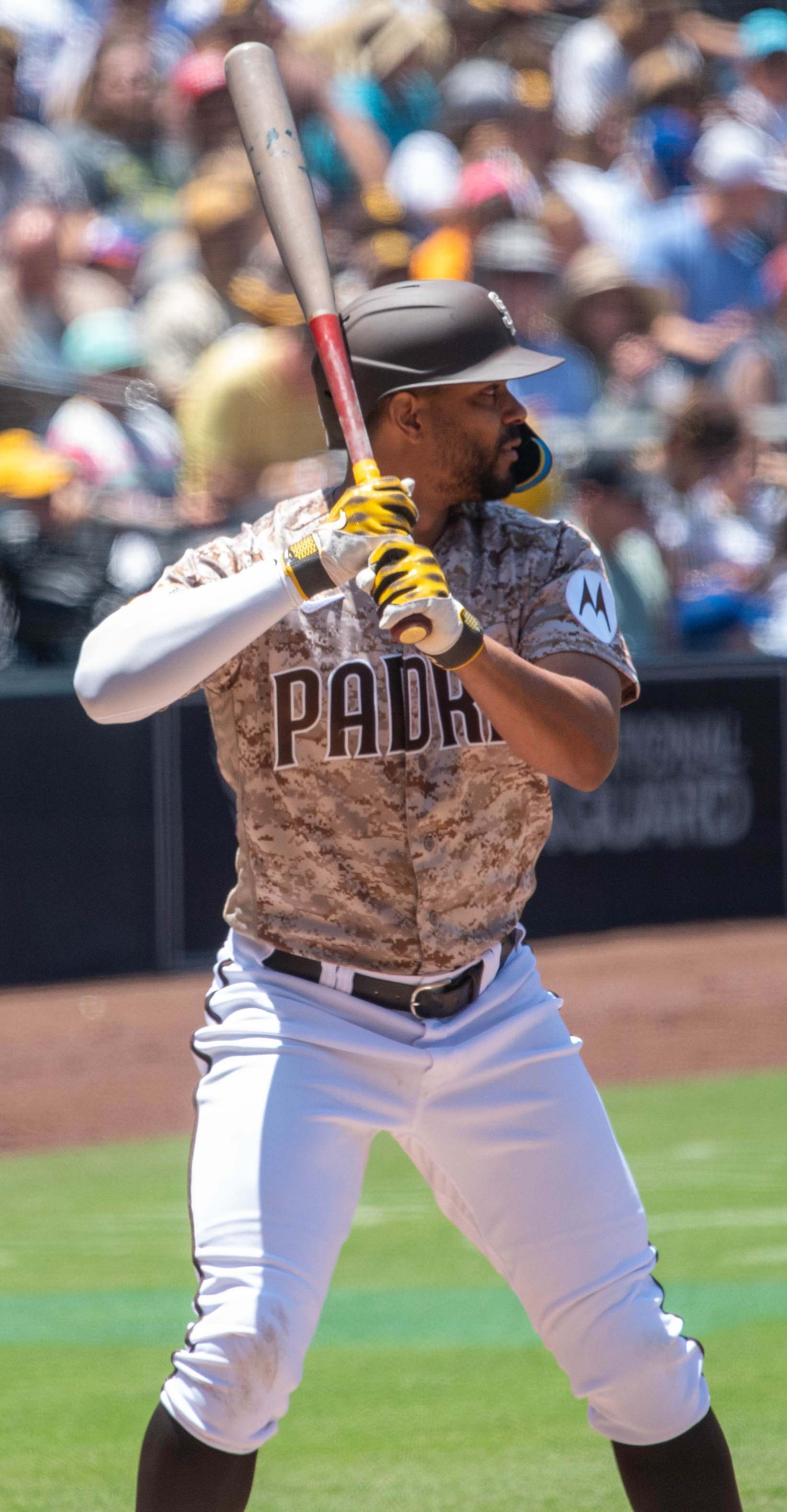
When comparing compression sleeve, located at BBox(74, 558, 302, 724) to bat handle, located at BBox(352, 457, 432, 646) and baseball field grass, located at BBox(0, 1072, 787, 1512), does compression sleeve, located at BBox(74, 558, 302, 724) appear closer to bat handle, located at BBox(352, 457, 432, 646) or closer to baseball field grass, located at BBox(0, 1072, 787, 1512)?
bat handle, located at BBox(352, 457, 432, 646)

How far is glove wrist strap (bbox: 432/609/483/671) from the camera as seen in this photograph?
2.37 m

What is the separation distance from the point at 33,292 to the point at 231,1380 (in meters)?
7.48

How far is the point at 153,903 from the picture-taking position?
8.57m

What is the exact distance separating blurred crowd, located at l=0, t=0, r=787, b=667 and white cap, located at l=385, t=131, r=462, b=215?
0.02 meters

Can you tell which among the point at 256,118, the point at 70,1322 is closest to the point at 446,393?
the point at 256,118

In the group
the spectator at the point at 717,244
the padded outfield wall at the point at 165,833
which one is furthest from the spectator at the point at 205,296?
the spectator at the point at 717,244

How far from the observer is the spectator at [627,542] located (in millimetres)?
9258

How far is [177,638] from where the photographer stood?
7.95 feet

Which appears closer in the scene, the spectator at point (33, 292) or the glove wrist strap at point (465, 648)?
the glove wrist strap at point (465, 648)

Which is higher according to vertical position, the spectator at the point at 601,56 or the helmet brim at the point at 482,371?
the spectator at the point at 601,56

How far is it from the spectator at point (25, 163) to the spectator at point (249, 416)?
1773mm

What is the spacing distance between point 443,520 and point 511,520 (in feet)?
0.32

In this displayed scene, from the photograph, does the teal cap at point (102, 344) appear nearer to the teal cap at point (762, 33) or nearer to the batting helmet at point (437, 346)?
the teal cap at point (762, 33)

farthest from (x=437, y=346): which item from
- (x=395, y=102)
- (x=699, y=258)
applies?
(x=395, y=102)
